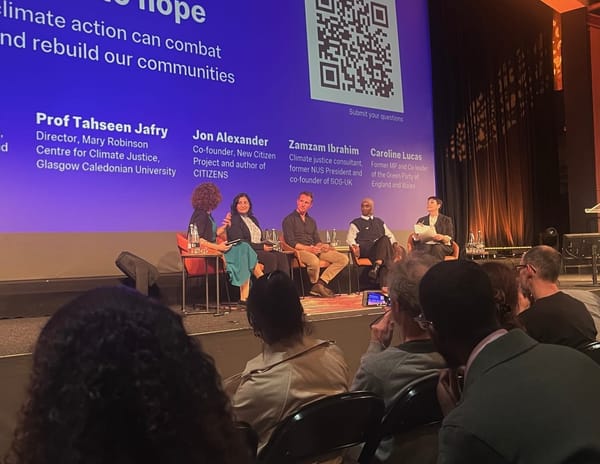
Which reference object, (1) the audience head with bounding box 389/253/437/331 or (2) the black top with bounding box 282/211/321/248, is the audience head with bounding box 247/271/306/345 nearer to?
(1) the audience head with bounding box 389/253/437/331

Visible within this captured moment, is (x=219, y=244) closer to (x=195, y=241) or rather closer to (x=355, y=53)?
(x=195, y=241)

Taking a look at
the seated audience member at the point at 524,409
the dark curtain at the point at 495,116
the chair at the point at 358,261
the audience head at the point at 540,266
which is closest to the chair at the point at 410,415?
the seated audience member at the point at 524,409

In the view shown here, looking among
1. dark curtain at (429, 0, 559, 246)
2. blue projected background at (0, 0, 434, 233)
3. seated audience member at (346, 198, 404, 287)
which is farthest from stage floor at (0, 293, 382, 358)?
dark curtain at (429, 0, 559, 246)

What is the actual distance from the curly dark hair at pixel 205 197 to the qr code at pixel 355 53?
1.75m

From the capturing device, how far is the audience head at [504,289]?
4.90ft

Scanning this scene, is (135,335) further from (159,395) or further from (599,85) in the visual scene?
(599,85)

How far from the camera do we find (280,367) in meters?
1.34

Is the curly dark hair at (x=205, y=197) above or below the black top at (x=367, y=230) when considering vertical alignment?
above

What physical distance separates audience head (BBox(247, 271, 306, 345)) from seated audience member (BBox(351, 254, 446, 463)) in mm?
205

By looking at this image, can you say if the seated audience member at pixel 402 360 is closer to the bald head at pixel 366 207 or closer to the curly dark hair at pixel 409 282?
the curly dark hair at pixel 409 282

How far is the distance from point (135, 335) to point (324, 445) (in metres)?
0.80

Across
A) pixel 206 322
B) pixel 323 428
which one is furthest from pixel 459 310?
pixel 206 322

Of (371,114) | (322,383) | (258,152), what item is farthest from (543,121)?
(322,383)

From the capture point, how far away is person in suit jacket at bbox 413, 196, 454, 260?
6047 mm
